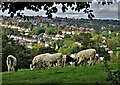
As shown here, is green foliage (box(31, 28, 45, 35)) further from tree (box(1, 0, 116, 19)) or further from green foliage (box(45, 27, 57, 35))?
tree (box(1, 0, 116, 19))

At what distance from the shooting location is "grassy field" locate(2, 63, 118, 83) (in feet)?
18.4

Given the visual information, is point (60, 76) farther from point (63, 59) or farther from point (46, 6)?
point (46, 6)

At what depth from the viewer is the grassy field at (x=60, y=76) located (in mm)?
5595

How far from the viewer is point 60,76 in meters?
6.07

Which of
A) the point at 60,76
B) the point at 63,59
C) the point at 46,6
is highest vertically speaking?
the point at 46,6

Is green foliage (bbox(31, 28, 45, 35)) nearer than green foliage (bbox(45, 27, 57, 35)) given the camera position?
Yes

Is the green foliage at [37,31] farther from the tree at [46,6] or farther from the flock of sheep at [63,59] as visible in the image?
the tree at [46,6]

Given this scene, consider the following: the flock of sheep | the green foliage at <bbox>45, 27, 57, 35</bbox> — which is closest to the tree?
the green foliage at <bbox>45, 27, 57, 35</bbox>

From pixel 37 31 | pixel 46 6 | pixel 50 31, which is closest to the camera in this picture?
pixel 46 6

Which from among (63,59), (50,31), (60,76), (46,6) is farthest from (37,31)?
(46,6)

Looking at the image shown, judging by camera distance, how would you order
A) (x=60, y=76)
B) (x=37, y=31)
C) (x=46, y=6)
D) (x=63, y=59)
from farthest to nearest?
1. (x=63, y=59)
2. (x=37, y=31)
3. (x=60, y=76)
4. (x=46, y=6)

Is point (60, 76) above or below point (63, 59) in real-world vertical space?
below

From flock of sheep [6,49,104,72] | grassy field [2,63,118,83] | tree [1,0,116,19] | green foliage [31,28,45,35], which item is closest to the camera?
tree [1,0,116,19]

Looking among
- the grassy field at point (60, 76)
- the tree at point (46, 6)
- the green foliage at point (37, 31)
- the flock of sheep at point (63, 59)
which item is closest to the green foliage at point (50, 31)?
the green foliage at point (37, 31)
